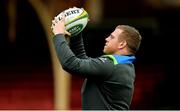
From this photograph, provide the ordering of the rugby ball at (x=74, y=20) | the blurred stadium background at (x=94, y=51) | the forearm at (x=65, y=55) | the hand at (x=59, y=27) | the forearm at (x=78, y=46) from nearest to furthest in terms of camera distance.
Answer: the forearm at (x=65, y=55) → the hand at (x=59, y=27) → the rugby ball at (x=74, y=20) → the forearm at (x=78, y=46) → the blurred stadium background at (x=94, y=51)

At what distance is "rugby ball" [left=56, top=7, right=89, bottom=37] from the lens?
6.11 metres

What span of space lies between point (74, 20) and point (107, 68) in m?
0.53

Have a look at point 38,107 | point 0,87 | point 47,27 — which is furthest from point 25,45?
point 47,27

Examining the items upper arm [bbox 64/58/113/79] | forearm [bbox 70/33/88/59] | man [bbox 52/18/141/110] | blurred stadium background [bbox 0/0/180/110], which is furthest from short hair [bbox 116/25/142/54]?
blurred stadium background [bbox 0/0/180/110]

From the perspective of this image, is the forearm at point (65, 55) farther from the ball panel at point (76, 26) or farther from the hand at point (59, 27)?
the ball panel at point (76, 26)

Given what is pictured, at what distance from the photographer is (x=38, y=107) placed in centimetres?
1453

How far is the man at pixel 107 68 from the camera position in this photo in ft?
19.3

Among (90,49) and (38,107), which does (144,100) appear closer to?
(38,107)

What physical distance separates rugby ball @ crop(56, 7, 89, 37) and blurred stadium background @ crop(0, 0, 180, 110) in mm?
8513

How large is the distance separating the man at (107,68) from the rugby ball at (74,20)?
0.09 meters

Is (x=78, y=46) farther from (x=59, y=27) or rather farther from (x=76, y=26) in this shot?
(x=59, y=27)

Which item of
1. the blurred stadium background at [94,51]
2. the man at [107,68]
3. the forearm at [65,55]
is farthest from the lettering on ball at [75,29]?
the blurred stadium background at [94,51]

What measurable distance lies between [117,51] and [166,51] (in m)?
12.5

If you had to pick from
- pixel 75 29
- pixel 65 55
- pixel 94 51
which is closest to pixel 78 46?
pixel 75 29
